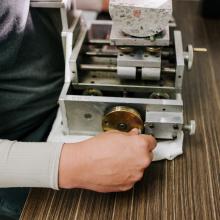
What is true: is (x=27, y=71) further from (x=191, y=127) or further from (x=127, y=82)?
(x=191, y=127)

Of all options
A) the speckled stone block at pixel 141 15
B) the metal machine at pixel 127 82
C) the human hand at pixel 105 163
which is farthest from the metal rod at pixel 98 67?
the human hand at pixel 105 163

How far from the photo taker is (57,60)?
0.89m

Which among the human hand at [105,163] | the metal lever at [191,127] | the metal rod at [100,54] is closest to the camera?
the human hand at [105,163]

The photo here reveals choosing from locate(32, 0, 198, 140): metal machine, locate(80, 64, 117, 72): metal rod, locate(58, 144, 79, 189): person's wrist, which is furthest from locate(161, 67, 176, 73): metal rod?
locate(58, 144, 79, 189): person's wrist

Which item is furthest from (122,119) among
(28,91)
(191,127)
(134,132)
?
(28,91)

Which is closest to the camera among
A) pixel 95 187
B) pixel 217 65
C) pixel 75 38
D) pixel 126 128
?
pixel 95 187

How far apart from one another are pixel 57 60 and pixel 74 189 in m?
0.38

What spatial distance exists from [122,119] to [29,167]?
0.22 metres

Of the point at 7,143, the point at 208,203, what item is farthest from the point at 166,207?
the point at 7,143

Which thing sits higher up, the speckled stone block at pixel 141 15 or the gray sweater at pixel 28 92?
the speckled stone block at pixel 141 15

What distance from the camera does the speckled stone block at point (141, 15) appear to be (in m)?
0.65

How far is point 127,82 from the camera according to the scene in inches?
31.0

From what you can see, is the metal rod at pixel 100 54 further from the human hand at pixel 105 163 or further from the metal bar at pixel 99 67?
the human hand at pixel 105 163

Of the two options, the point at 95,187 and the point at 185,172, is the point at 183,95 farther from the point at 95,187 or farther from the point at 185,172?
the point at 95,187
